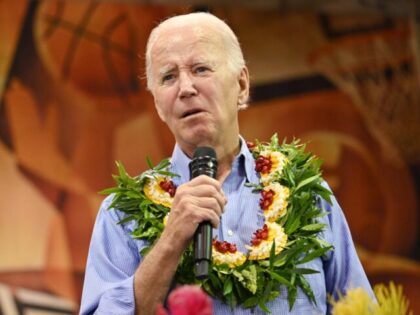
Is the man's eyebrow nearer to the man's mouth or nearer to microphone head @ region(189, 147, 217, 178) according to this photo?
the man's mouth

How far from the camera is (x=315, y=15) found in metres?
5.13

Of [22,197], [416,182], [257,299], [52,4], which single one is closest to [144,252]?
[257,299]

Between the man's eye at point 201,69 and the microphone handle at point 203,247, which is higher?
the man's eye at point 201,69

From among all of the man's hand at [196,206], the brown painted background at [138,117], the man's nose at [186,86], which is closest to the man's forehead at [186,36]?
the man's nose at [186,86]

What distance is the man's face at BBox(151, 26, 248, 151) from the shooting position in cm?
198

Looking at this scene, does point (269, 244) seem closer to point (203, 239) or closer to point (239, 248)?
point (239, 248)

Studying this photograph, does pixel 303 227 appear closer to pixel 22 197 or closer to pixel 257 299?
pixel 257 299

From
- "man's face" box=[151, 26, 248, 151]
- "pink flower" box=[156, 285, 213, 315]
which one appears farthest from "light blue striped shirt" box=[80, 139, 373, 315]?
"pink flower" box=[156, 285, 213, 315]

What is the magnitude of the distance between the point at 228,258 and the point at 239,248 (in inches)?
2.3

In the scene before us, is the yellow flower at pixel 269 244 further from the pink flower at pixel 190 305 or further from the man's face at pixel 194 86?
the pink flower at pixel 190 305

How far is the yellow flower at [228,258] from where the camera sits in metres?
1.90

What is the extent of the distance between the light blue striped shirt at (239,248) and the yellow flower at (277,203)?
0.08ft

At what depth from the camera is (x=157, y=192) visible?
2047mm

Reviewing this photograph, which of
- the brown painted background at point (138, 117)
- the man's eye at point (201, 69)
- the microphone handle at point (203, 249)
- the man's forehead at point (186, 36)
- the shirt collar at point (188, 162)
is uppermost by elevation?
the brown painted background at point (138, 117)
